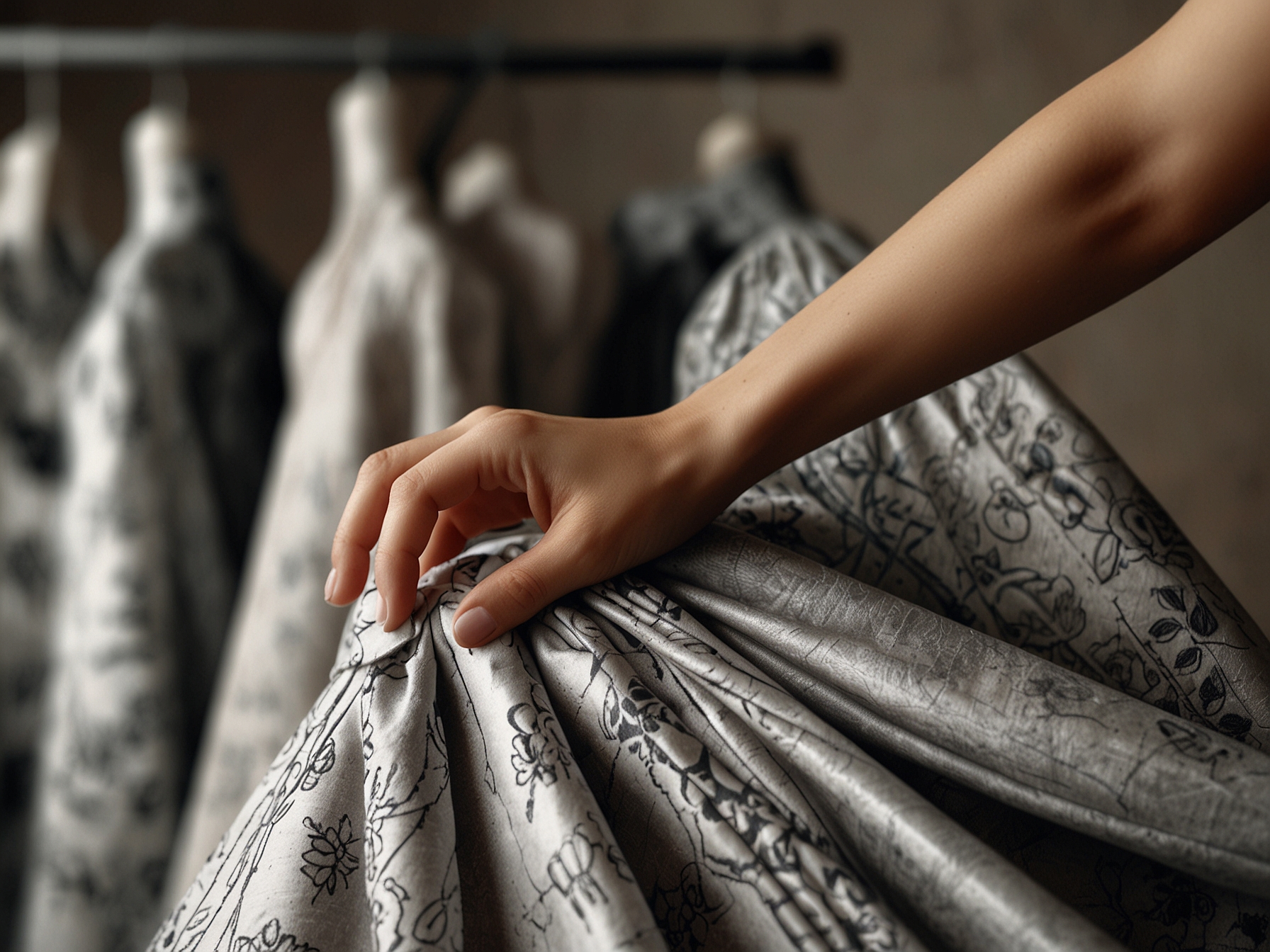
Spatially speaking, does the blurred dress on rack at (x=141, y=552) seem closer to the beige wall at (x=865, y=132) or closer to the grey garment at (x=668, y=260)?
the grey garment at (x=668, y=260)

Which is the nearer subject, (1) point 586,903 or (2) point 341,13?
(1) point 586,903

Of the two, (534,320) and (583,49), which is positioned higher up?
(583,49)

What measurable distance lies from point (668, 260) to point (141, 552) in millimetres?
525

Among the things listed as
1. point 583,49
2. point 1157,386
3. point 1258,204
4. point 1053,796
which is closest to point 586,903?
point 1053,796

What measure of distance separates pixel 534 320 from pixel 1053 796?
673 mm

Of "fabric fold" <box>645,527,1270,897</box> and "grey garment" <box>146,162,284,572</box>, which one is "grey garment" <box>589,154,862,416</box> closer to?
"grey garment" <box>146,162,284,572</box>

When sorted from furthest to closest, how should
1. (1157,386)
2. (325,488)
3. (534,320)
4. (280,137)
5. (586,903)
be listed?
1. (280,137)
2. (1157,386)
3. (534,320)
4. (325,488)
5. (586,903)

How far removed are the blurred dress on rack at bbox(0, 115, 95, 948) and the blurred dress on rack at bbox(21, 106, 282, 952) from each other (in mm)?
20

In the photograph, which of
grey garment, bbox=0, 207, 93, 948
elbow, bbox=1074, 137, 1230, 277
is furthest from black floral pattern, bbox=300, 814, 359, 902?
grey garment, bbox=0, 207, 93, 948

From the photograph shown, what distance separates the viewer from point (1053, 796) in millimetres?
310

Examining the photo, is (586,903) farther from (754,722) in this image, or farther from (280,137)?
(280,137)

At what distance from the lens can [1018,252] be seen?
1.12 feet

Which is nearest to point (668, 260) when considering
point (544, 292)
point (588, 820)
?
point (544, 292)

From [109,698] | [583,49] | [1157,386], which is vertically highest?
[583,49]
